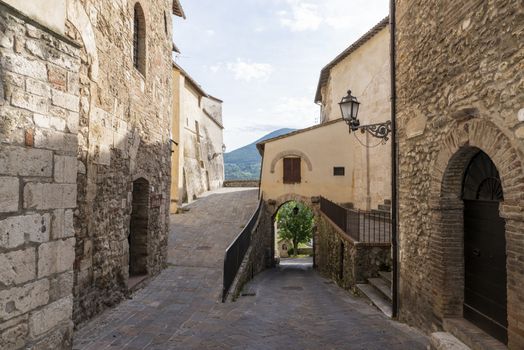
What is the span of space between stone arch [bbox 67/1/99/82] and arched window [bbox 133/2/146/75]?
217 centimetres

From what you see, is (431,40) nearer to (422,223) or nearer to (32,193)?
(422,223)

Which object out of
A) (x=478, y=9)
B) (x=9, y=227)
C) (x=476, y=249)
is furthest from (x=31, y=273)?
(x=478, y=9)

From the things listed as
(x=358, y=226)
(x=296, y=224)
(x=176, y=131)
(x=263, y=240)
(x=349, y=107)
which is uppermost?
(x=176, y=131)

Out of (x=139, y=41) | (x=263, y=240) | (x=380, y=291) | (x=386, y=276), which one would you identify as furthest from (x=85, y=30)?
(x=263, y=240)

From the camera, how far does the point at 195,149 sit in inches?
917

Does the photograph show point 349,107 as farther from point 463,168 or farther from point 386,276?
point 386,276

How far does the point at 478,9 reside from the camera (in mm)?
3590

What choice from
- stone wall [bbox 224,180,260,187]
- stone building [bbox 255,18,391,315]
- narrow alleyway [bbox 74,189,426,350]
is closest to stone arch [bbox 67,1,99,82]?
narrow alleyway [bbox 74,189,426,350]

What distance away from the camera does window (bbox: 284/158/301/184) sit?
671 inches

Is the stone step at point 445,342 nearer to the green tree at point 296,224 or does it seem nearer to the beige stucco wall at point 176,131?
the beige stucco wall at point 176,131

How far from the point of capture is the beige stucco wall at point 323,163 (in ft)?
54.4

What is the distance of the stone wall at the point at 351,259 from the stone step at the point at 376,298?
0.41m

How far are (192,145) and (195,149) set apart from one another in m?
0.69

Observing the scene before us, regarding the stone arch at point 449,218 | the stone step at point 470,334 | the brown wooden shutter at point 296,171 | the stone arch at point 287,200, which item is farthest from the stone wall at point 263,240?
the stone step at point 470,334
